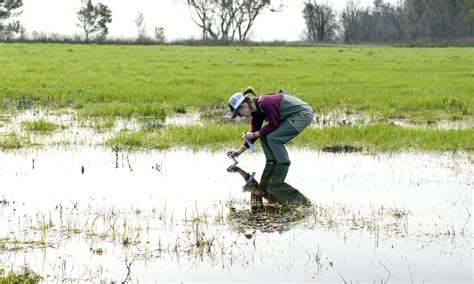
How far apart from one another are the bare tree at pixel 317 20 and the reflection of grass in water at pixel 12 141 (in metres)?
82.6

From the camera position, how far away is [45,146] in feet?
40.1

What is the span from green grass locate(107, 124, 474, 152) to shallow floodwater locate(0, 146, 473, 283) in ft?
3.60

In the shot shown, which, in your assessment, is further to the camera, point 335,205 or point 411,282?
point 335,205

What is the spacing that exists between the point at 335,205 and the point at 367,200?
48 centimetres

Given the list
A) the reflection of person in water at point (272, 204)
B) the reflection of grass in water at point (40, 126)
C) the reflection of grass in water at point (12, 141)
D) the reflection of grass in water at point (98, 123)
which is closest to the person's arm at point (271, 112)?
the reflection of person in water at point (272, 204)

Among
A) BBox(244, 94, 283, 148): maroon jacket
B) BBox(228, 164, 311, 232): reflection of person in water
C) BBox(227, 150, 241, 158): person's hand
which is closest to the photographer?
BBox(228, 164, 311, 232): reflection of person in water

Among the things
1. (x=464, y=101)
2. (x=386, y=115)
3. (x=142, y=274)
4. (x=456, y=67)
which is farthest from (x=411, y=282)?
(x=456, y=67)

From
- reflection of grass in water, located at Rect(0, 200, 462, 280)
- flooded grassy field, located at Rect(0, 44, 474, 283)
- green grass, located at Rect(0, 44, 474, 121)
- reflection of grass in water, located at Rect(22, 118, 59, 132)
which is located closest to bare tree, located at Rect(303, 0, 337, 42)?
green grass, located at Rect(0, 44, 474, 121)

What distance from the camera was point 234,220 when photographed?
747 centimetres

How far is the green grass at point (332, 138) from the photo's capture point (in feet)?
39.9

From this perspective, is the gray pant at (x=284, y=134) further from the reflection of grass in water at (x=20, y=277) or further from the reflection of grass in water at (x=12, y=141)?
the reflection of grass in water at (x=20, y=277)

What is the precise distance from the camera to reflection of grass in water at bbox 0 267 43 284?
554 cm

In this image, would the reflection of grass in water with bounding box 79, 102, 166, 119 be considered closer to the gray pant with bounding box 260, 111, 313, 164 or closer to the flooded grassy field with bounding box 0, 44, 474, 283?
the flooded grassy field with bounding box 0, 44, 474, 283

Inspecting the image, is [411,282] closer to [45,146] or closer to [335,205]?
[335,205]
